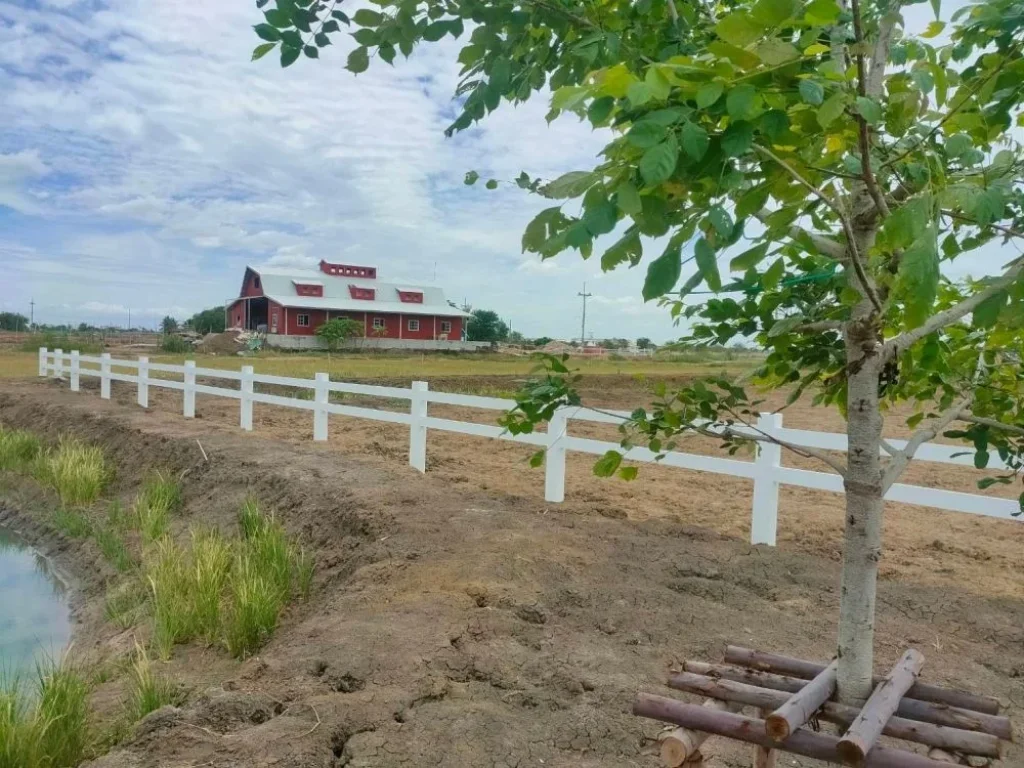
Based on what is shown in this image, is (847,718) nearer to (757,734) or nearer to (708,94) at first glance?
(757,734)

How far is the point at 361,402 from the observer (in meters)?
18.9

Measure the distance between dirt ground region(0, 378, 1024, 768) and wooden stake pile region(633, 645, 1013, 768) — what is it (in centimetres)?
65

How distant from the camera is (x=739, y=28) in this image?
1.15 meters

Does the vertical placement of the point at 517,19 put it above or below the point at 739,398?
above

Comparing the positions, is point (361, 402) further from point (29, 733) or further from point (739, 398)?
point (739, 398)

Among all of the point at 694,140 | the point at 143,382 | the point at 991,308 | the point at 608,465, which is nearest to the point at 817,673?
the point at 608,465

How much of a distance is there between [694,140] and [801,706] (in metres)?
1.44

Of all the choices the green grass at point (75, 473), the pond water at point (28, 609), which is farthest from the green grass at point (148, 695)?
the green grass at point (75, 473)

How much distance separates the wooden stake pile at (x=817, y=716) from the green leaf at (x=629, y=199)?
4.20 ft

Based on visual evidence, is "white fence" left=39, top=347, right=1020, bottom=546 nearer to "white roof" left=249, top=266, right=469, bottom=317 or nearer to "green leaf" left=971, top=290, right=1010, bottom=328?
"green leaf" left=971, top=290, right=1010, bottom=328

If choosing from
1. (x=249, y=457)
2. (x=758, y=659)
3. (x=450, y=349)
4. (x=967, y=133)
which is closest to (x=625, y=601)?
(x=758, y=659)

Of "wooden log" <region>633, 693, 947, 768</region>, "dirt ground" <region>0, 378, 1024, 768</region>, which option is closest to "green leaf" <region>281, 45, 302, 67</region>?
"wooden log" <region>633, 693, 947, 768</region>

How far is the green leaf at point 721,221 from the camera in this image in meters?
1.17

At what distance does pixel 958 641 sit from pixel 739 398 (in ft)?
8.53
